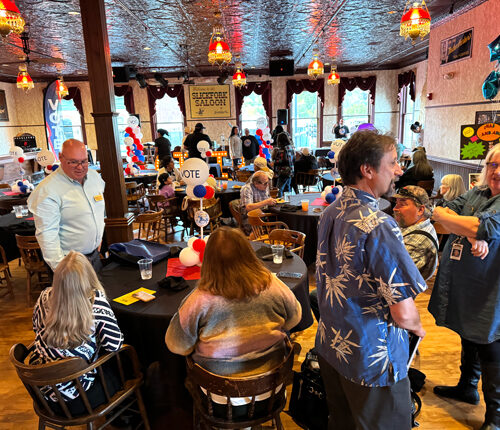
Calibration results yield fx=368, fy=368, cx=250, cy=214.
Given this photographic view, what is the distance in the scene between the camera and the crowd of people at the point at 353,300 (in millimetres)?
1221

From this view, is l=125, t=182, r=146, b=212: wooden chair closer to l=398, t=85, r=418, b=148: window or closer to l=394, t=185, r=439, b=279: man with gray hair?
l=394, t=185, r=439, b=279: man with gray hair

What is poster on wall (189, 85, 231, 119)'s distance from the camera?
1314cm

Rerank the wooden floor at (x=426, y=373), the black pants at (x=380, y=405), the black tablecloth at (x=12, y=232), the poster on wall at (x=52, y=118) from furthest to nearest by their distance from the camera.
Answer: the poster on wall at (x=52, y=118) → the black tablecloth at (x=12, y=232) → the wooden floor at (x=426, y=373) → the black pants at (x=380, y=405)

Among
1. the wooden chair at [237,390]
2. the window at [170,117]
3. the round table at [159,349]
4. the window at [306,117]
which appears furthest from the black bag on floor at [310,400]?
the window at [170,117]

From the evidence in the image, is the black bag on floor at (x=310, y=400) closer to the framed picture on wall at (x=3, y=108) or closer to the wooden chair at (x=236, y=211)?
the wooden chair at (x=236, y=211)

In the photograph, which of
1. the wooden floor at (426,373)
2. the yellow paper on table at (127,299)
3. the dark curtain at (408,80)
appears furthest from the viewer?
the dark curtain at (408,80)

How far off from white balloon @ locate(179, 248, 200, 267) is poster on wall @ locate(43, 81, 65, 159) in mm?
11655

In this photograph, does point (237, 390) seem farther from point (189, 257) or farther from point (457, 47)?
point (457, 47)

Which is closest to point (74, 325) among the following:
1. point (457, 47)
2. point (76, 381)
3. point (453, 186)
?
point (76, 381)

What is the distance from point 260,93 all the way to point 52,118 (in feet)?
23.5

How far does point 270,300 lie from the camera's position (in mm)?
1554

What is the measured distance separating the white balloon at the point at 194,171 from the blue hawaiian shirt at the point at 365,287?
122 cm

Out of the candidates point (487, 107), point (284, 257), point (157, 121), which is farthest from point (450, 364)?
point (157, 121)

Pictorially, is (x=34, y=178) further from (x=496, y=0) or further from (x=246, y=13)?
(x=496, y=0)
